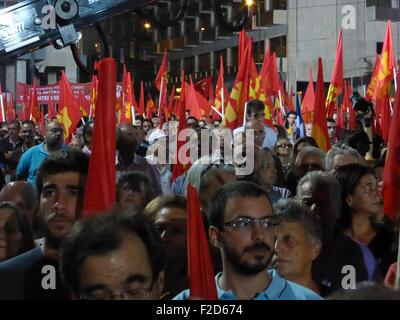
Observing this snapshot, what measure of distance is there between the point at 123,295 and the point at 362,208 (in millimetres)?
2774

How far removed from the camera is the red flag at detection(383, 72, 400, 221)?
5438mm

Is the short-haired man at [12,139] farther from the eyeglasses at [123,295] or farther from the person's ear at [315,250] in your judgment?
the eyeglasses at [123,295]

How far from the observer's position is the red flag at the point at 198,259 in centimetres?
325

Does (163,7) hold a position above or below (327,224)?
above

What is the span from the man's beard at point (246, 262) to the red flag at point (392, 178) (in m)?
1.95

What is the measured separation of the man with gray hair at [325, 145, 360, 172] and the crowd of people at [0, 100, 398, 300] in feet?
0.78

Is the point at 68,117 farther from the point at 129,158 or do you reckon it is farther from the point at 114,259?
the point at 114,259

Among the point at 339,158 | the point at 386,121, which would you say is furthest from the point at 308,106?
the point at 339,158

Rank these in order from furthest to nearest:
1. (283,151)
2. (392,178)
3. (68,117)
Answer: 1. (68,117)
2. (283,151)
3. (392,178)

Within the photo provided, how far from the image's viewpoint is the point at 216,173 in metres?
5.75

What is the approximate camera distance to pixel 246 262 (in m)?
3.62
